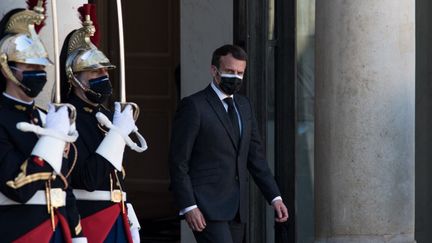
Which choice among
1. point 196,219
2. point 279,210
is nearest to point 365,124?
point 279,210

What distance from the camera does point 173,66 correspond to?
1256 centimetres

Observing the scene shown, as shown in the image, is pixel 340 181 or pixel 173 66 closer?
pixel 340 181

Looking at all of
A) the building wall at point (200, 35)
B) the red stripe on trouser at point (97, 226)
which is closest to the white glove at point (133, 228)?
the red stripe on trouser at point (97, 226)

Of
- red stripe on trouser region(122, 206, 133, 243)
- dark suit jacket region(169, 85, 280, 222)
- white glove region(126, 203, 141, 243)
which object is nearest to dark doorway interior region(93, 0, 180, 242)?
dark suit jacket region(169, 85, 280, 222)

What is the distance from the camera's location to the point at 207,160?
748cm

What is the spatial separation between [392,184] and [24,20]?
3852mm

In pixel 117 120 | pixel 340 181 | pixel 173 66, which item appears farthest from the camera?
pixel 173 66

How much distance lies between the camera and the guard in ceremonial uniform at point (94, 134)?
6059mm

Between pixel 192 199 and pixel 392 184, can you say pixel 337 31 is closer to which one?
pixel 392 184

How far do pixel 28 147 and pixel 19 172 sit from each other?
153 mm

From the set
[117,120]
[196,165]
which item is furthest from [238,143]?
[117,120]

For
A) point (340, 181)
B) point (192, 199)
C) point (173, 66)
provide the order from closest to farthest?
1. point (192, 199)
2. point (340, 181)
3. point (173, 66)

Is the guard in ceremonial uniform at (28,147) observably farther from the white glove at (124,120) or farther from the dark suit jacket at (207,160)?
the dark suit jacket at (207,160)

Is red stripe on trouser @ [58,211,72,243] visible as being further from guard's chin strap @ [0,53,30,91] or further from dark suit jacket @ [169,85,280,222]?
dark suit jacket @ [169,85,280,222]
